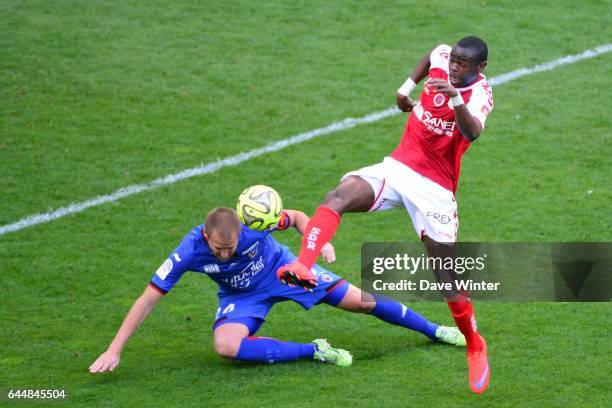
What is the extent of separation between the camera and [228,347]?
24.0 feet

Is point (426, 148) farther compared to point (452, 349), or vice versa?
point (452, 349)

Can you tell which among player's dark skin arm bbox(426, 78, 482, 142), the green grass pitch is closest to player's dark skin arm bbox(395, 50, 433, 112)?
player's dark skin arm bbox(426, 78, 482, 142)

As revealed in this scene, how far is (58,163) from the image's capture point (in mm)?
10930

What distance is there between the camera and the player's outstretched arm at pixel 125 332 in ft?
22.5

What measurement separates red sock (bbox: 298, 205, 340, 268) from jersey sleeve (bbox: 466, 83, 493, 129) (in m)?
1.08

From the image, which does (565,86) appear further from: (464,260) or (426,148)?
(426,148)

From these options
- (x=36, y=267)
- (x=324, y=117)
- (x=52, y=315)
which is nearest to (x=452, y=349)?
(x=52, y=315)

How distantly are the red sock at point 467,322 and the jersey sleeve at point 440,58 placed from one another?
1.62m

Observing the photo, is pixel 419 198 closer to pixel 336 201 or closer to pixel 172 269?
pixel 336 201

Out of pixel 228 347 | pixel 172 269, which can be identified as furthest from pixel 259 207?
pixel 228 347

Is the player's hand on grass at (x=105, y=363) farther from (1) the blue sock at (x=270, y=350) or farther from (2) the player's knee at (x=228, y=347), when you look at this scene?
(1) the blue sock at (x=270, y=350)

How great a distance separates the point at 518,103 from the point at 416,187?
5.29 meters

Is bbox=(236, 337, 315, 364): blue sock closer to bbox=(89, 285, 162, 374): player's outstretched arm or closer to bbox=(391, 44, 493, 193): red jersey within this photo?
bbox=(89, 285, 162, 374): player's outstretched arm

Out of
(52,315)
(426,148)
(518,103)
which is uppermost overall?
(426,148)
